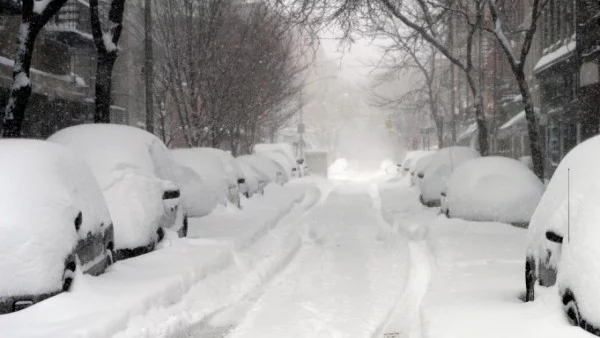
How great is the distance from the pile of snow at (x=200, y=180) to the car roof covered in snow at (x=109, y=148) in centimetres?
494

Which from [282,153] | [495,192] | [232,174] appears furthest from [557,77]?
[495,192]

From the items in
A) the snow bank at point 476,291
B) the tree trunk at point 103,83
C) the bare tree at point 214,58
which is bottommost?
the snow bank at point 476,291

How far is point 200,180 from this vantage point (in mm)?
15453

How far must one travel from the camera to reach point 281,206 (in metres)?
20.2

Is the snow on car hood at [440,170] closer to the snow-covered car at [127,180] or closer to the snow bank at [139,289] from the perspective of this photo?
the snow bank at [139,289]

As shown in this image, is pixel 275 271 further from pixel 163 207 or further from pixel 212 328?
pixel 212 328

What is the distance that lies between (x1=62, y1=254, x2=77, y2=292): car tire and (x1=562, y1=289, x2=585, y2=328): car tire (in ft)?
13.8

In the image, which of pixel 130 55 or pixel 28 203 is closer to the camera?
pixel 28 203

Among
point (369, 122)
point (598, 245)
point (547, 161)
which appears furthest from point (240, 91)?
point (369, 122)

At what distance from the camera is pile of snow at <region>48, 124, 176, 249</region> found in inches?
347

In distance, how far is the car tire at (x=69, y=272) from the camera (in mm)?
6167

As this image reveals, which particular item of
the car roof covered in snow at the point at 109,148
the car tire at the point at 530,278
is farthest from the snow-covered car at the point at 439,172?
the car tire at the point at 530,278

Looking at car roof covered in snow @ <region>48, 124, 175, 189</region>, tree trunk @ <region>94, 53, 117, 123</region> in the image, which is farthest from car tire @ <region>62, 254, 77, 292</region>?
tree trunk @ <region>94, 53, 117, 123</region>

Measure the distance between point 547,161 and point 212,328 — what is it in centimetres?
2964
